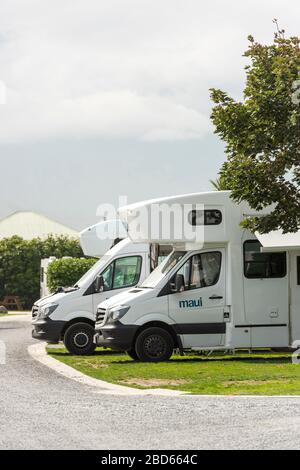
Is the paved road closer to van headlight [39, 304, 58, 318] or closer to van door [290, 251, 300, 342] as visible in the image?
van door [290, 251, 300, 342]

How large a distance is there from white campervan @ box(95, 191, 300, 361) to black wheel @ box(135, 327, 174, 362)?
0.06 ft

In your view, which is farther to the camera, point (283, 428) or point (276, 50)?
point (276, 50)

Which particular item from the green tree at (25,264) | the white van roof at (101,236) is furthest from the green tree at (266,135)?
the green tree at (25,264)

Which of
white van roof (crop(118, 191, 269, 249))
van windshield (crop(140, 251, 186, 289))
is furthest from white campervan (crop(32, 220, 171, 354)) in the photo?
white van roof (crop(118, 191, 269, 249))

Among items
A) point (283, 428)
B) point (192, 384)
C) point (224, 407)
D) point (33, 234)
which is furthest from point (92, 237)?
point (33, 234)

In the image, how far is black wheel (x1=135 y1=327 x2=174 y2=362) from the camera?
65.1 ft

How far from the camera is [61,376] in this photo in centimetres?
1752

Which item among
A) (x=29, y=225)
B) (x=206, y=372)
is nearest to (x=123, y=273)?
(x=206, y=372)

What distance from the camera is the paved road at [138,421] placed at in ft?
31.3

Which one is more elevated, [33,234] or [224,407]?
[33,234]

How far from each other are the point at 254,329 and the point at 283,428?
10158mm

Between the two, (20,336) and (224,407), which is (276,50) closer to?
(224,407)

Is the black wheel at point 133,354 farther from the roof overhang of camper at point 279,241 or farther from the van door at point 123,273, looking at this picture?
the roof overhang of camper at point 279,241

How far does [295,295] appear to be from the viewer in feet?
67.3
